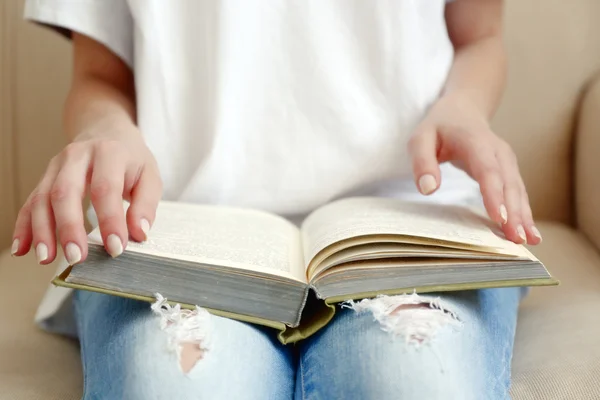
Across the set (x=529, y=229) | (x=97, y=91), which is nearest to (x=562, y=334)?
(x=529, y=229)

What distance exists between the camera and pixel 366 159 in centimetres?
66

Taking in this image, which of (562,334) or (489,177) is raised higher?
(489,177)

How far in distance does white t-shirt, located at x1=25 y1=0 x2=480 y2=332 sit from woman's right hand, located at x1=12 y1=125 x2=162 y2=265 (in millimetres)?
147

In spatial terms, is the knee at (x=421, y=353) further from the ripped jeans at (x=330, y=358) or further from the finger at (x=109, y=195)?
the finger at (x=109, y=195)

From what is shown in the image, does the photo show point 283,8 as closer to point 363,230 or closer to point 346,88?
point 346,88

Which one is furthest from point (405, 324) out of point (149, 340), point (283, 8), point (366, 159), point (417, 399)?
point (283, 8)

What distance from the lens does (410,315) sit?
41cm

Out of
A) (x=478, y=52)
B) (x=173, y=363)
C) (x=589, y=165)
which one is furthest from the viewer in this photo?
(x=589, y=165)

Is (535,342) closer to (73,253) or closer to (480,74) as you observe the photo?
(480,74)

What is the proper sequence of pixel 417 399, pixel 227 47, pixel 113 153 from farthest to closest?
pixel 227 47, pixel 113 153, pixel 417 399

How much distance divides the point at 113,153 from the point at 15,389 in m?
0.21

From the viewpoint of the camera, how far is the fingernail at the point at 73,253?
1.32 ft

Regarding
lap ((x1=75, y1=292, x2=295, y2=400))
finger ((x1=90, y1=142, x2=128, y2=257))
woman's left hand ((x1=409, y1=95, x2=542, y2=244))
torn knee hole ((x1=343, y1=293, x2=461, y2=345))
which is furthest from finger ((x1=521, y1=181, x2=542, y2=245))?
finger ((x1=90, y1=142, x2=128, y2=257))

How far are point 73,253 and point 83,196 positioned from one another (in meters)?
0.08
